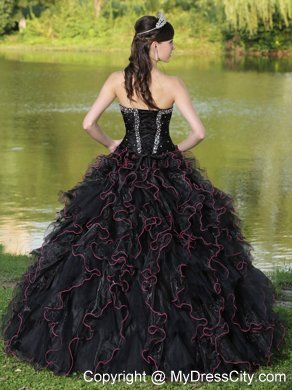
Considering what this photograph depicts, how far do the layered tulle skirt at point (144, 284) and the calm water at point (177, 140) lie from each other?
462 centimetres

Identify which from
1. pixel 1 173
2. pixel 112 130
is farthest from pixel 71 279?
pixel 112 130

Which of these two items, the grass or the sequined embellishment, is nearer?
the grass

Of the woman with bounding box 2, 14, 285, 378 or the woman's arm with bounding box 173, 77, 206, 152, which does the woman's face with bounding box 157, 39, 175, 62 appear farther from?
the woman's arm with bounding box 173, 77, 206, 152

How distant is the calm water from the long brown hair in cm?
482

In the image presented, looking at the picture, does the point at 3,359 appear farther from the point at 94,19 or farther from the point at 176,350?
the point at 94,19

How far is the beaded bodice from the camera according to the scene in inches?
178

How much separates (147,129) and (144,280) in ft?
2.63

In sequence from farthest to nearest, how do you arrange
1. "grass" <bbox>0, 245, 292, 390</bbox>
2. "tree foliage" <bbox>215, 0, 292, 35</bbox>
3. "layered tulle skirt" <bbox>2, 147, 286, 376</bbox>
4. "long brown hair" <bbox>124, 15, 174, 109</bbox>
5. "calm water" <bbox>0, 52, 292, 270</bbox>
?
"tree foliage" <bbox>215, 0, 292, 35</bbox>, "calm water" <bbox>0, 52, 292, 270</bbox>, "long brown hair" <bbox>124, 15, 174, 109</bbox>, "layered tulle skirt" <bbox>2, 147, 286, 376</bbox>, "grass" <bbox>0, 245, 292, 390</bbox>

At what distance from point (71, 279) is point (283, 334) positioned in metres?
1.11

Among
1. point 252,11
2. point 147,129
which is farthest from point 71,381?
point 252,11

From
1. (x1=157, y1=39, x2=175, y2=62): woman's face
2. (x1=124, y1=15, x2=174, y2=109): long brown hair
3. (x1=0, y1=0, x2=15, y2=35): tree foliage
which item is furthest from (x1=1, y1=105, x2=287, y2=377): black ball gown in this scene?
(x1=0, y1=0, x2=15, y2=35): tree foliage

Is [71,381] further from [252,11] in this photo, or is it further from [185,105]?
[252,11]

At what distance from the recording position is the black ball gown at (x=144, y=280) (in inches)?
164

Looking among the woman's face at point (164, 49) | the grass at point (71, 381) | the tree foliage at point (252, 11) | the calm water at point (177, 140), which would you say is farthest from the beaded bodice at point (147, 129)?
the tree foliage at point (252, 11)
